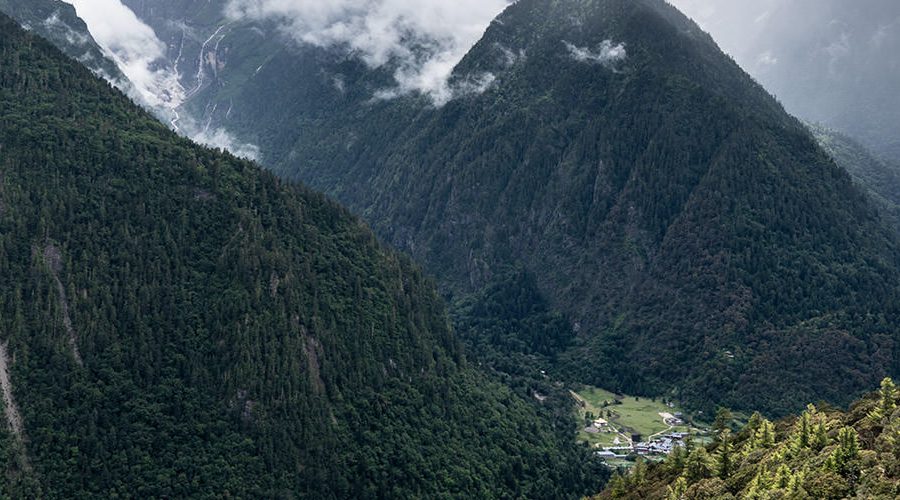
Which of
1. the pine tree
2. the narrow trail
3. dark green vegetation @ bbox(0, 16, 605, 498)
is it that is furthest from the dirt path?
the pine tree

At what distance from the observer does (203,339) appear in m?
152

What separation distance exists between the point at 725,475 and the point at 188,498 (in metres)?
71.7

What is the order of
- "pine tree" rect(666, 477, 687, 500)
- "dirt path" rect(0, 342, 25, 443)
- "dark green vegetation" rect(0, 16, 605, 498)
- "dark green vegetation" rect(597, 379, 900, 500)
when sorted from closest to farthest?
"dark green vegetation" rect(597, 379, 900, 500), "pine tree" rect(666, 477, 687, 500), "dirt path" rect(0, 342, 25, 443), "dark green vegetation" rect(0, 16, 605, 498)

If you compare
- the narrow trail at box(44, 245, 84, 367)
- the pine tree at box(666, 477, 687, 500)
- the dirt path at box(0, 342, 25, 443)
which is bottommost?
the pine tree at box(666, 477, 687, 500)

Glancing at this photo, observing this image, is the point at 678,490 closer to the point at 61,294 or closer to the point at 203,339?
the point at 203,339

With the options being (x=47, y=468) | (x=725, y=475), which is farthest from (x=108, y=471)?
(x=725, y=475)

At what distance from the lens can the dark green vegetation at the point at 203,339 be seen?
137125 millimetres

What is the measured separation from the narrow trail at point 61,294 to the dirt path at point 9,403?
8664mm

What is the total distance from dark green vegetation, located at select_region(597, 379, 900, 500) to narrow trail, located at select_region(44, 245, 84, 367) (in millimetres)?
73100

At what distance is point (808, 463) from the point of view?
7925 centimetres

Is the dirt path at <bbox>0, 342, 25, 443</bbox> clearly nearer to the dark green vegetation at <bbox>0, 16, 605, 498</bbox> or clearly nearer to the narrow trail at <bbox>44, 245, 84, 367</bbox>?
the dark green vegetation at <bbox>0, 16, 605, 498</bbox>

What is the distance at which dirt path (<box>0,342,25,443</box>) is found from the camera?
428 ft

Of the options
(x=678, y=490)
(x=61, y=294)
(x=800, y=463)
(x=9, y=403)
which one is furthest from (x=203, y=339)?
(x=800, y=463)

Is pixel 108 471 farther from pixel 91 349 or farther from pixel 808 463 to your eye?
pixel 808 463
